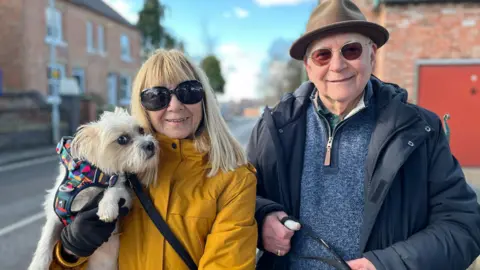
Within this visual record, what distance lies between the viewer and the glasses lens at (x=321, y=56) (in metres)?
2.02

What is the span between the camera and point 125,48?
31.2m

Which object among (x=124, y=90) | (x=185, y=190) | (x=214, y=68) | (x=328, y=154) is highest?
(x=214, y=68)

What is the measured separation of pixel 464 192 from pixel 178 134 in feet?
4.62

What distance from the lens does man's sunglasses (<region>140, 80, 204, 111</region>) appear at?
1913 mm

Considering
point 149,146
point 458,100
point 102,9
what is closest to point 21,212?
point 149,146

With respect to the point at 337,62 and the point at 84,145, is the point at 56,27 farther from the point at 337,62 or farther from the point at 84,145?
the point at 337,62

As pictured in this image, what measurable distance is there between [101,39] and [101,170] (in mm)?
28535

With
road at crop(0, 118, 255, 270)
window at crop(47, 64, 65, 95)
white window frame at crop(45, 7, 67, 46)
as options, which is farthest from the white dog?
white window frame at crop(45, 7, 67, 46)

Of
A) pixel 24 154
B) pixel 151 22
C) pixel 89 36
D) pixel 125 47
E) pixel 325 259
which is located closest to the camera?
pixel 325 259

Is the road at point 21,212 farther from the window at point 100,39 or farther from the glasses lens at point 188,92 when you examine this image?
the window at point 100,39

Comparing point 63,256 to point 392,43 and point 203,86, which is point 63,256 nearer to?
point 203,86

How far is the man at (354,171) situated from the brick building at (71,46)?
1730 cm

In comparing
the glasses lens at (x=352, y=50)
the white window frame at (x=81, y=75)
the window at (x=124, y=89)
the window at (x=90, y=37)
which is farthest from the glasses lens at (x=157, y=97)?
the window at (x=124, y=89)

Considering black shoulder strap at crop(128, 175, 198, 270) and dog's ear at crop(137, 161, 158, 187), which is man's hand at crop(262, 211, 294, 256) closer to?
black shoulder strap at crop(128, 175, 198, 270)
